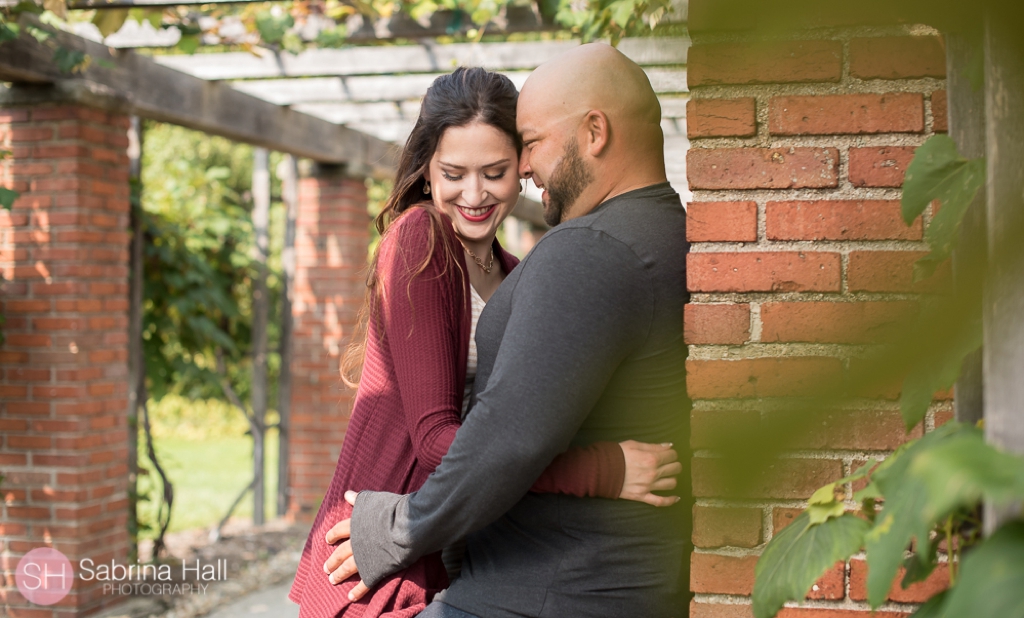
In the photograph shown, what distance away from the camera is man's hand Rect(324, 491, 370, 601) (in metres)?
1.68

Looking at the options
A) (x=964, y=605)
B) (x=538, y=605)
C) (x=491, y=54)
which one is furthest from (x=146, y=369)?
(x=964, y=605)

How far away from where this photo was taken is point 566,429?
4.53 ft

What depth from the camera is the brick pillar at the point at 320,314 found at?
7.29 metres

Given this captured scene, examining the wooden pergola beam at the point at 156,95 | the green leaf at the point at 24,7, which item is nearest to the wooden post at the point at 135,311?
the wooden pergola beam at the point at 156,95

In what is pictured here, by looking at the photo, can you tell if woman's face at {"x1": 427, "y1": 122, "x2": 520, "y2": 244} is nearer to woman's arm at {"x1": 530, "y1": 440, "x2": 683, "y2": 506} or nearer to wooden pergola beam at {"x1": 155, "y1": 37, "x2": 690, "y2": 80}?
woman's arm at {"x1": 530, "y1": 440, "x2": 683, "y2": 506}

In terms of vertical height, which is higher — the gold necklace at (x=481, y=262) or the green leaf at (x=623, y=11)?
the green leaf at (x=623, y=11)

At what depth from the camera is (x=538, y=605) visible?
149cm

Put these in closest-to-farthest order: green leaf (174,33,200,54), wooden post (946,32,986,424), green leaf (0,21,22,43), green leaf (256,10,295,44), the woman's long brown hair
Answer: wooden post (946,32,986,424) < the woman's long brown hair < green leaf (0,21,22,43) < green leaf (174,33,200,54) < green leaf (256,10,295,44)

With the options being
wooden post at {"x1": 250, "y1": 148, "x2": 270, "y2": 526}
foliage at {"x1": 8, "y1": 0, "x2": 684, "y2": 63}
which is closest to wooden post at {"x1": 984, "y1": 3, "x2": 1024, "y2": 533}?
foliage at {"x1": 8, "y1": 0, "x2": 684, "y2": 63}

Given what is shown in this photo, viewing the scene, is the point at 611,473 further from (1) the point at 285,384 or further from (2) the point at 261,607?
(1) the point at 285,384

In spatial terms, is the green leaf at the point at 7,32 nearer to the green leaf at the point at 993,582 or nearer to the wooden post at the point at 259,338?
the wooden post at the point at 259,338

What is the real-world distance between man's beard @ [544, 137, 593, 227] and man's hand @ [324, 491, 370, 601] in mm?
662

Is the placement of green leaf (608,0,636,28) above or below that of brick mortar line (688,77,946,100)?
above

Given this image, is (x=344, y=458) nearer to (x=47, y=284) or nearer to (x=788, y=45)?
(x=788, y=45)
